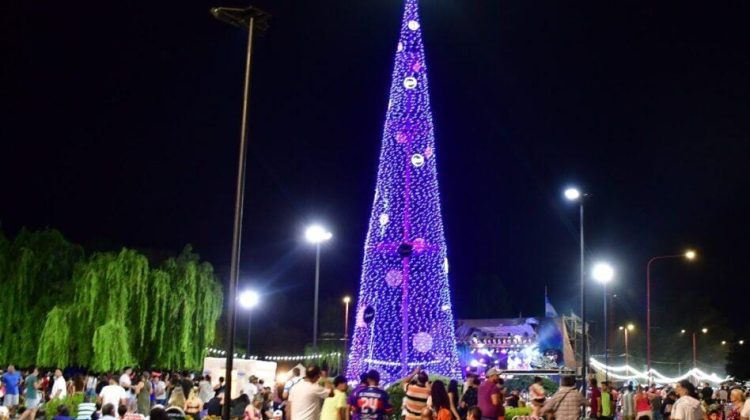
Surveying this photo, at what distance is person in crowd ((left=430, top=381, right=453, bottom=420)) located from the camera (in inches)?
520

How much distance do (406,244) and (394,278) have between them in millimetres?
1365

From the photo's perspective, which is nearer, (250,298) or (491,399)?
(491,399)

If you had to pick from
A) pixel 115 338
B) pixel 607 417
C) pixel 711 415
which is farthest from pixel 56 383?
pixel 711 415

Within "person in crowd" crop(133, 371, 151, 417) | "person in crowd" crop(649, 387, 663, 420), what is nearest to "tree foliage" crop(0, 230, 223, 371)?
"person in crowd" crop(133, 371, 151, 417)

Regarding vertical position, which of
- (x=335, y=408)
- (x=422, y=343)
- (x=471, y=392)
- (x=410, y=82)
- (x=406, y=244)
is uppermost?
(x=410, y=82)

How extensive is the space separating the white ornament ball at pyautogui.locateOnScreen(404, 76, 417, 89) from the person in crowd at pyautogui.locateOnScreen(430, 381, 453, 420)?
19501 millimetres

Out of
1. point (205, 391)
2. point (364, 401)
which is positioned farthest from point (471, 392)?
point (205, 391)

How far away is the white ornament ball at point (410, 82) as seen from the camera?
31656 mm

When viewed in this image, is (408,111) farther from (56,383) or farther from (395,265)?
(56,383)

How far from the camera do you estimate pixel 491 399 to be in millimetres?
15578

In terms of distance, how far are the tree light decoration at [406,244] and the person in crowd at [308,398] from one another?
65.0 ft

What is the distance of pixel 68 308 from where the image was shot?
32.6 meters

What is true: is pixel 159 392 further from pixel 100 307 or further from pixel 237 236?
pixel 237 236

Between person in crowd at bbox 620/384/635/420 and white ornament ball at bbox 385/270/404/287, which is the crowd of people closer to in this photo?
person in crowd at bbox 620/384/635/420
